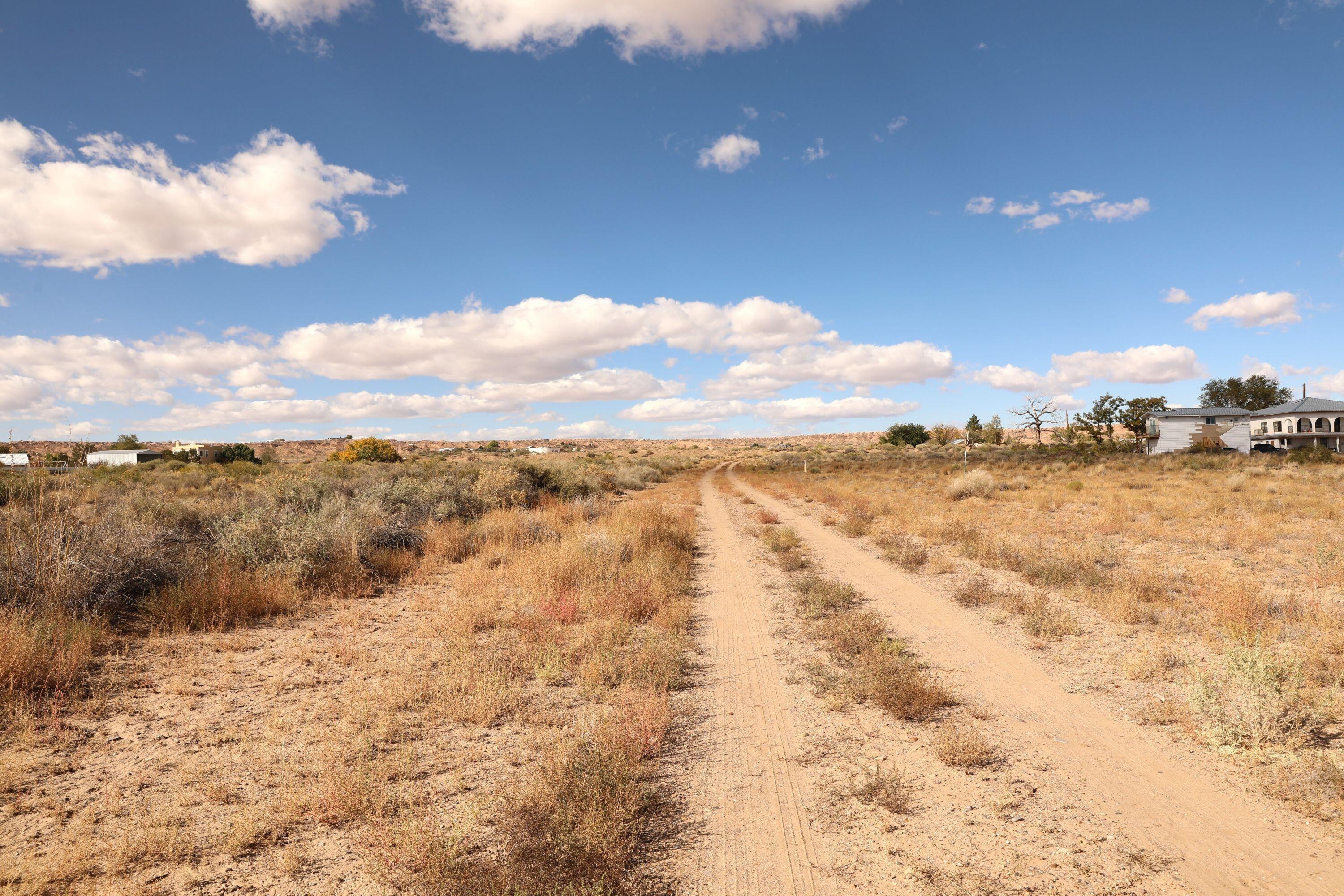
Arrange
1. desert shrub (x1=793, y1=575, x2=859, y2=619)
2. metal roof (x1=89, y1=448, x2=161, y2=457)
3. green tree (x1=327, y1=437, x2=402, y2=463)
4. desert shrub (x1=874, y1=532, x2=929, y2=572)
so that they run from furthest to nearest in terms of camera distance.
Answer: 1. metal roof (x1=89, y1=448, x2=161, y2=457)
2. green tree (x1=327, y1=437, x2=402, y2=463)
3. desert shrub (x1=874, y1=532, x2=929, y2=572)
4. desert shrub (x1=793, y1=575, x2=859, y2=619)

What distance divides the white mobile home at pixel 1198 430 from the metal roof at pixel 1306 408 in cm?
215

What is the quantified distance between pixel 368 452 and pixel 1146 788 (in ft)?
155

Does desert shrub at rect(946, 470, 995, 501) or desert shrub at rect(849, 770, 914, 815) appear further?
desert shrub at rect(946, 470, 995, 501)

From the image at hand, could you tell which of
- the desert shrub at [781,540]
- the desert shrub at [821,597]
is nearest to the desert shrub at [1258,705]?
the desert shrub at [821,597]

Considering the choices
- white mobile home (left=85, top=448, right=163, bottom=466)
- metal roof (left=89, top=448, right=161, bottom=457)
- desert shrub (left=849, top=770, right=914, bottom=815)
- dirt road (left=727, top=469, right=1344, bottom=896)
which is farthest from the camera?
metal roof (left=89, top=448, right=161, bottom=457)

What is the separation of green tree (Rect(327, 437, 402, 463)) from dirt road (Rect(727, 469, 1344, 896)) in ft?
134

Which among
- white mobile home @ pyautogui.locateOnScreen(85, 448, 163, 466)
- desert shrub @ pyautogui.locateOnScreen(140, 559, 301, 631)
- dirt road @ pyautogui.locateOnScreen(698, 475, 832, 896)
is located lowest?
dirt road @ pyautogui.locateOnScreen(698, 475, 832, 896)

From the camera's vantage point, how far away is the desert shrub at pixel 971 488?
2562 cm

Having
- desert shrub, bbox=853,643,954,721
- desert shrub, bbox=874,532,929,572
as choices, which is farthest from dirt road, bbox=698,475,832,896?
desert shrub, bbox=874,532,929,572

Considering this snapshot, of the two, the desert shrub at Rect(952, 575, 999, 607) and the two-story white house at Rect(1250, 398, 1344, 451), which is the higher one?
the two-story white house at Rect(1250, 398, 1344, 451)

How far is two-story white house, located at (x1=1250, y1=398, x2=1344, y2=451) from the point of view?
176ft

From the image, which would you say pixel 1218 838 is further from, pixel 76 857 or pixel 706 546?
pixel 706 546

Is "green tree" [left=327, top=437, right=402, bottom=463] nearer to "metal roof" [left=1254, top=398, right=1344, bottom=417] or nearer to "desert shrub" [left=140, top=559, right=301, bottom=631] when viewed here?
"desert shrub" [left=140, top=559, right=301, bottom=631]

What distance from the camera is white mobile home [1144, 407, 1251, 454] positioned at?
53.0m
